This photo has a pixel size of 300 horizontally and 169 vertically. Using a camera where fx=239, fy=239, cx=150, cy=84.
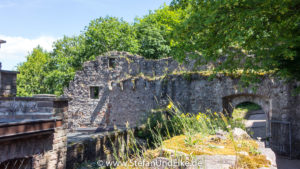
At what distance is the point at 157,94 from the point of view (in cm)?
1279

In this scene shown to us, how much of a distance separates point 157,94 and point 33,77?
2497cm

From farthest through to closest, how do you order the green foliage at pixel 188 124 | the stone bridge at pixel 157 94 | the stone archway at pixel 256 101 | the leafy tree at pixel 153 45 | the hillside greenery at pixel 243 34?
the leafy tree at pixel 153 45, the stone archway at pixel 256 101, the stone bridge at pixel 157 94, the hillside greenery at pixel 243 34, the green foliage at pixel 188 124

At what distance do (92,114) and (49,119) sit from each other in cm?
1073

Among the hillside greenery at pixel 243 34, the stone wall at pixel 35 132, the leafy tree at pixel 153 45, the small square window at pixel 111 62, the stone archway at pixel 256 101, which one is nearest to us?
the stone wall at pixel 35 132

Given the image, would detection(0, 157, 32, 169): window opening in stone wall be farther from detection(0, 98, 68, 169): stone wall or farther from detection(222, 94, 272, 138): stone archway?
detection(222, 94, 272, 138): stone archway

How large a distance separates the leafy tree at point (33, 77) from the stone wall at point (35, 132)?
999 inches

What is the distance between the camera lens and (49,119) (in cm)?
604

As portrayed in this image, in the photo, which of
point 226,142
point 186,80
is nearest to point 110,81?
point 186,80

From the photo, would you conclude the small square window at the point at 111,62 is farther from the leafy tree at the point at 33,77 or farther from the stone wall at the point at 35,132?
the leafy tree at the point at 33,77

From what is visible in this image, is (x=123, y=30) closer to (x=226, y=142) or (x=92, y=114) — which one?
(x=92, y=114)

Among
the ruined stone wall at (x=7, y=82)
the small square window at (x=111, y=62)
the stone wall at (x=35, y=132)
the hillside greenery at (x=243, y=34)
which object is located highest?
the small square window at (x=111, y=62)

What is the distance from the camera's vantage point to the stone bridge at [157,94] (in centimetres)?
921

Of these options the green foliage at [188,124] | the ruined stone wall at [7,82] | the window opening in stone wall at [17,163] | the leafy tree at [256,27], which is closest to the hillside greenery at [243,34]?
the leafy tree at [256,27]

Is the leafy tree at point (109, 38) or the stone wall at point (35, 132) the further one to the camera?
the leafy tree at point (109, 38)
